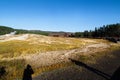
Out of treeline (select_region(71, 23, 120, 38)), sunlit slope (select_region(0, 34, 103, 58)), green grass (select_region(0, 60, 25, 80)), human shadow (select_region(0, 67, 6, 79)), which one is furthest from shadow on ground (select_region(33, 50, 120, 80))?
treeline (select_region(71, 23, 120, 38))

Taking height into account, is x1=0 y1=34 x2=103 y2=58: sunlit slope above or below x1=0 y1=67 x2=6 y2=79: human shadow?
above

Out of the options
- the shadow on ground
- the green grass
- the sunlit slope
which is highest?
the sunlit slope

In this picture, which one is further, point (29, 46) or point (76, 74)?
point (29, 46)

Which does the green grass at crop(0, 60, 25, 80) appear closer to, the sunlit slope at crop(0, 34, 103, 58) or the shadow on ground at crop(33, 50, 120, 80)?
the shadow on ground at crop(33, 50, 120, 80)

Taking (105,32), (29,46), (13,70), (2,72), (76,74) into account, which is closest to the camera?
(76,74)

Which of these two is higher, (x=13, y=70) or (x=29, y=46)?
(x=29, y=46)

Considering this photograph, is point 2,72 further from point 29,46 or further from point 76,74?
point 29,46

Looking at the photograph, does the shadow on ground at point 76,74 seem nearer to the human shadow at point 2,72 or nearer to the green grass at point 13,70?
the green grass at point 13,70

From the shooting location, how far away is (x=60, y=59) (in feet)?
160

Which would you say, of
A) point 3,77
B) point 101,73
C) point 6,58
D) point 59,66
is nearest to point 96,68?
point 101,73

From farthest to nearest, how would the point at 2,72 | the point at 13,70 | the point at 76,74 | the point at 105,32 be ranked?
the point at 105,32 → the point at 13,70 → the point at 2,72 → the point at 76,74

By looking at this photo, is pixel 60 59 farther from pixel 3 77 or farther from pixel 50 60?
pixel 3 77

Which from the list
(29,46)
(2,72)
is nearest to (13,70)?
(2,72)

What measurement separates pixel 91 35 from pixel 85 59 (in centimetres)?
14284
